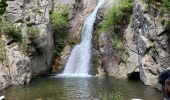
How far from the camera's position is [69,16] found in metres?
40.6

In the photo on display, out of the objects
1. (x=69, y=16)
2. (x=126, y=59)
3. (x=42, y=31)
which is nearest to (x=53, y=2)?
(x=69, y=16)

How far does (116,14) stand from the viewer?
1302 inches

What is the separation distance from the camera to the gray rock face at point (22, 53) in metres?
28.2

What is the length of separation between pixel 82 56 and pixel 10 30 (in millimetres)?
9207

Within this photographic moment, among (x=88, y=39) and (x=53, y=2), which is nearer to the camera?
(x=88, y=39)

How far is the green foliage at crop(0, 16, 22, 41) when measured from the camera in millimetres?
29016

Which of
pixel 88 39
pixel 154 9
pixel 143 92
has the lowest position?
pixel 143 92

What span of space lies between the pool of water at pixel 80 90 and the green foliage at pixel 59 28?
7.75 meters

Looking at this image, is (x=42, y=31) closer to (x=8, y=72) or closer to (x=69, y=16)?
(x=8, y=72)

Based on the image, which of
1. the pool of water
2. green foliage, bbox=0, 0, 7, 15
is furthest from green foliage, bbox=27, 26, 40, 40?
the pool of water

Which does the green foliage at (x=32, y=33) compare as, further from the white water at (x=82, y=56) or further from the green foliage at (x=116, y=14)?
the green foliage at (x=116, y=14)

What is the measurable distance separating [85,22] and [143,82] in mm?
12978

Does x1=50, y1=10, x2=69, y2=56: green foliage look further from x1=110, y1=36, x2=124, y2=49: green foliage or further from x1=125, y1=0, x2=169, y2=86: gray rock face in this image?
x1=125, y1=0, x2=169, y2=86: gray rock face

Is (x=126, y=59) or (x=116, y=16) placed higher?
(x=116, y=16)
